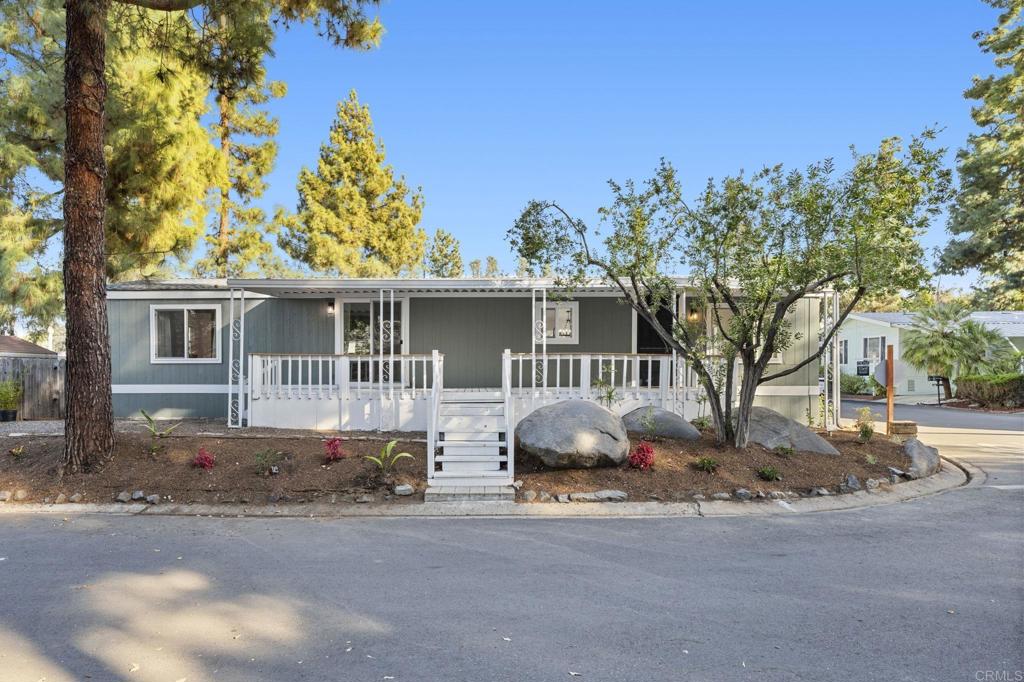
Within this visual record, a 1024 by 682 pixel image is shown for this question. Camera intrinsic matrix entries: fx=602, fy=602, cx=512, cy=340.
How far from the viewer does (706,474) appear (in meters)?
7.49

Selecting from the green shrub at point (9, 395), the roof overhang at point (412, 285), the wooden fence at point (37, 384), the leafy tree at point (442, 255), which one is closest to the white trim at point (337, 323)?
the roof overhang at point (412, 285)

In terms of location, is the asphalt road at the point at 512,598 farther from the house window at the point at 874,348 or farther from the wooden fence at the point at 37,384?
the house window at the point at 874,348

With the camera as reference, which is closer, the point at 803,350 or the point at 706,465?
the point at 706,465

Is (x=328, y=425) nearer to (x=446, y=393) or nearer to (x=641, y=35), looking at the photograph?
(x=446, y=393)

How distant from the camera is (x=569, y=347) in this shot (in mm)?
12711

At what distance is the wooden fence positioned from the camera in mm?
13242

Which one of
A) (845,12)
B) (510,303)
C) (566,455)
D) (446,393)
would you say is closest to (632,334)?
(510,303)

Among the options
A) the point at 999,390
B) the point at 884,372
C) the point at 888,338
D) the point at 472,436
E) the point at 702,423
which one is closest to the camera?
the point at 472,436

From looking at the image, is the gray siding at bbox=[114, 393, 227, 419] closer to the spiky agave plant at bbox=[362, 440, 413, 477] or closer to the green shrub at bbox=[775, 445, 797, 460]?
the spiky agave plant at bbox=[362, 440, 413, 477]

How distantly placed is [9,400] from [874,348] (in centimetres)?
2940

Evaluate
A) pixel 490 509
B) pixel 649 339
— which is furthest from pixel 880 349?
pixel 490 509

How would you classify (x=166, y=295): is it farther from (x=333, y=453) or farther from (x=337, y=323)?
(x=333, y=453)

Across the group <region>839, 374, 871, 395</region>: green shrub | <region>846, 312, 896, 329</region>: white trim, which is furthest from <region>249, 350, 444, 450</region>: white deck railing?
<region>839, 374, 871, 395</region>: green shrub

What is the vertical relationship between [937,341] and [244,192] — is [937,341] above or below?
below
